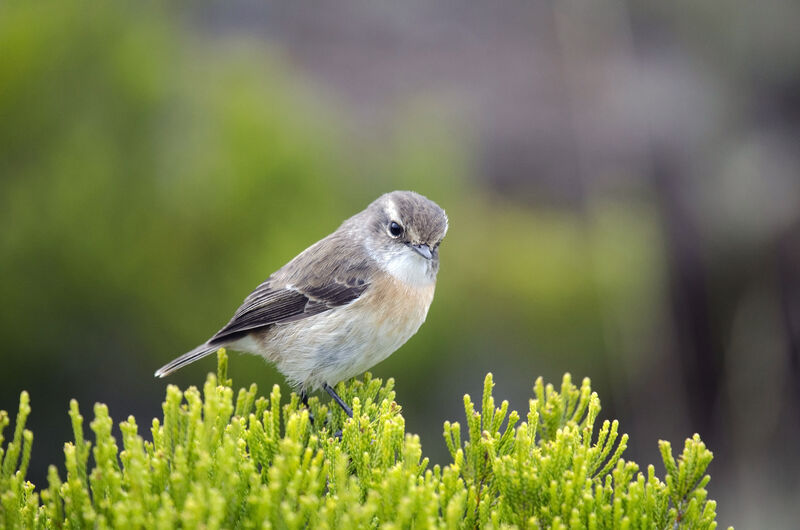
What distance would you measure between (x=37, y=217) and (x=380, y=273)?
156 inches

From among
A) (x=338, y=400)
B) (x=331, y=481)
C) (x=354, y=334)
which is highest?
(x=354, y=334)

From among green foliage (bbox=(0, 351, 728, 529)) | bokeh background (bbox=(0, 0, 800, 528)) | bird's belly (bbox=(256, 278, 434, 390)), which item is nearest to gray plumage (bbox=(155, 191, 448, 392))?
bird's belly (bbox=(256, 278, 434, 390))

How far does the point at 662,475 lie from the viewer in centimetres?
754

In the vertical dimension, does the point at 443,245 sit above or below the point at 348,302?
above

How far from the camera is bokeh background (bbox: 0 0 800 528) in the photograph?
21.6 ft

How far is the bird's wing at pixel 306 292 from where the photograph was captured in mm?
4070

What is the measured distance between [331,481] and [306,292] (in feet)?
5.25

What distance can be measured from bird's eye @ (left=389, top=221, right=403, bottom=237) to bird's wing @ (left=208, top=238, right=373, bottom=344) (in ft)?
0.77

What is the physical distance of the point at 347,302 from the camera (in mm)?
4035

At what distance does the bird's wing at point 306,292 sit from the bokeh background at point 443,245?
233 cm

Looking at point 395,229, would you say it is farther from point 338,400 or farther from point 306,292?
point 338,400

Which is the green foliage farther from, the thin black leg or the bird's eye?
the bird's eye

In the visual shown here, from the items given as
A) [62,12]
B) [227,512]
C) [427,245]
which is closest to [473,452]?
[227,512]

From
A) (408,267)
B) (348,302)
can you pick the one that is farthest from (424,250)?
(348,302)
